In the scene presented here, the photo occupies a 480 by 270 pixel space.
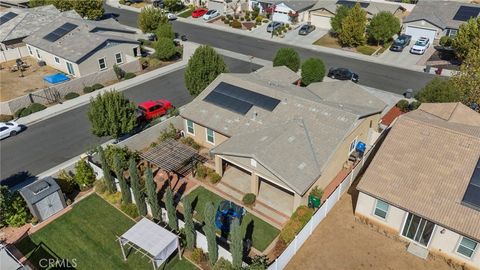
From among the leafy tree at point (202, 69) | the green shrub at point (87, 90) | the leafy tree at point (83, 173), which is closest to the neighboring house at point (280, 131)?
the leafy tree at point (202, 69)

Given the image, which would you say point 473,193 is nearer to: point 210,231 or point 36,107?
point 210,231

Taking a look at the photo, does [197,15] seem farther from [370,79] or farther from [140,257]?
[140,257]

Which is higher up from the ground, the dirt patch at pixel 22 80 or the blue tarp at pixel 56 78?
the blue tarp at pixel 56 78

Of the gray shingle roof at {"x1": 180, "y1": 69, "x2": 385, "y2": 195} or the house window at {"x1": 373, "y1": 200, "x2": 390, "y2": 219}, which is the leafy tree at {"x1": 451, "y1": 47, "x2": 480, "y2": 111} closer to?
the gray shingle roof at {"x1": 180, "y1": 69, "x2": 385, "y2": 195}

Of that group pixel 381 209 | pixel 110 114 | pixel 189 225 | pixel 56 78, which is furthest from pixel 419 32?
pixel 56 78

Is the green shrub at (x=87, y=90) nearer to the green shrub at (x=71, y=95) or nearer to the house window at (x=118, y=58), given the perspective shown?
the green shrub at (x=71, y=95)

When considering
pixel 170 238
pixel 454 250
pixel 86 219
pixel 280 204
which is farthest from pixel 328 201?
pixel 86 219

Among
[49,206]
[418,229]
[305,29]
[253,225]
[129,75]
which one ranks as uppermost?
[305,29]
